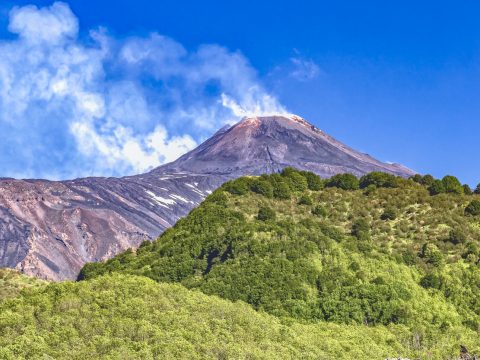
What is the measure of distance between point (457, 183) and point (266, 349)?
50484mm

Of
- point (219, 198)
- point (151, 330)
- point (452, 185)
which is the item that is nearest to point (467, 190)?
point (452, 185)

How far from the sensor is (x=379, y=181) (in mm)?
96938

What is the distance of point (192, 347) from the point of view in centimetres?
4722

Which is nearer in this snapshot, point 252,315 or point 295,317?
point 252,315

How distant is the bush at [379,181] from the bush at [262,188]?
1238cm

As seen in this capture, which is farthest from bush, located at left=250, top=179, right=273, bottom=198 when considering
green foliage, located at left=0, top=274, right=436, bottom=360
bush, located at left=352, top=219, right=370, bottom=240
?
green foliage, located at left=0, top=274, right=436, bottom=360

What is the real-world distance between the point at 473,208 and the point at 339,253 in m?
18.4

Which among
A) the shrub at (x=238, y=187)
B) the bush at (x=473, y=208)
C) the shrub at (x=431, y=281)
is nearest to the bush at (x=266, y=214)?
the shrub at (x=238, y=187)

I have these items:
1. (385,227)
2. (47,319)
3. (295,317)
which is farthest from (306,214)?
(47,319)

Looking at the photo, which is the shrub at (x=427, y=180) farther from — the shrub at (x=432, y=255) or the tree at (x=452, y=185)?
the shrub at (x=432, y=255)

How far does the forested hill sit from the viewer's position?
Result: 68.9 meters

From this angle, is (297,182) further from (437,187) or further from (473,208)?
(473,208)

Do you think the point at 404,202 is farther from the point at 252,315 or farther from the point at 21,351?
the point at 21,351

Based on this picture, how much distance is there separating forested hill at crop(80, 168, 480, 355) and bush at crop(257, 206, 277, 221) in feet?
0.32
